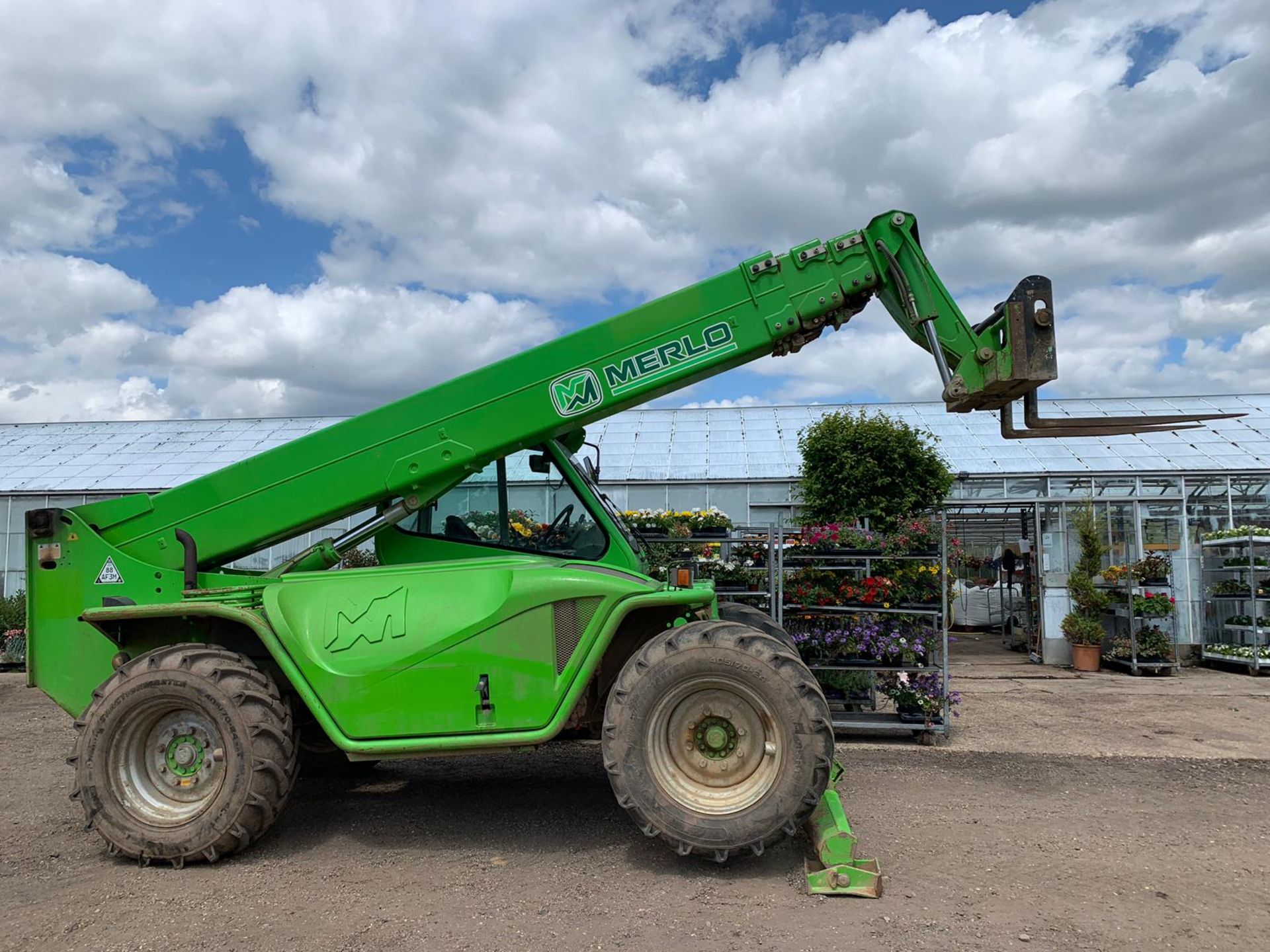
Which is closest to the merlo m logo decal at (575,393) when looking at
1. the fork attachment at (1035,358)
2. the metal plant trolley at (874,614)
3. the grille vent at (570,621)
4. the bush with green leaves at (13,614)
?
the grille vent at (570,621)

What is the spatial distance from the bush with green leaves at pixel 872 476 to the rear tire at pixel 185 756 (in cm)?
894

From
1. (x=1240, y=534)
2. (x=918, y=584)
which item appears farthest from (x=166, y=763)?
(x=1240, y=534)

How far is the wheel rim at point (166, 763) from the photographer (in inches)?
205

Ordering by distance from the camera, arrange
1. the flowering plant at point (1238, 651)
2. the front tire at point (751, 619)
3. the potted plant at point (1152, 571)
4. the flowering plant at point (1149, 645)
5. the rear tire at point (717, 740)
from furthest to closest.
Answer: the potted plant at point (1152, 571), the flowering plant at point (1238, 651), the flowering plant at point (1149, 645), the front tire at point (751, 619), the rear tire at point (717, 740)

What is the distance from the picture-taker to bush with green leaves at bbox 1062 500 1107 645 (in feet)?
50.5

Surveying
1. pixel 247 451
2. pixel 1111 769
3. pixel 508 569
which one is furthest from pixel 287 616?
pixel 247 451

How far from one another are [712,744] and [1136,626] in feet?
41.8

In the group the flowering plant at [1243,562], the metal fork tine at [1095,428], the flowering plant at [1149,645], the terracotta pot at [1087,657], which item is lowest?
the terracotta pot at [1087,657]

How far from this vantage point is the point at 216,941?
4188 mm

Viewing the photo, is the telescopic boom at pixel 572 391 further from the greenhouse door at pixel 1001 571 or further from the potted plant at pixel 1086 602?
the greenhouse door at pixel 1001 571

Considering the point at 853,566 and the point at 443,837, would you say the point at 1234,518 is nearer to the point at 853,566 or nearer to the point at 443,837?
the point at 853,566

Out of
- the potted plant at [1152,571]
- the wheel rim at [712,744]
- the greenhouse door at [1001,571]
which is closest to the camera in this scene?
the wheel rim at [712,744]

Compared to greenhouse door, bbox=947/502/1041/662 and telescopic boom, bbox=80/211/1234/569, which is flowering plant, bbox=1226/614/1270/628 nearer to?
greenhouse door, bbox=947/502/1041/662

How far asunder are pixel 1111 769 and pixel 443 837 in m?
5.43
